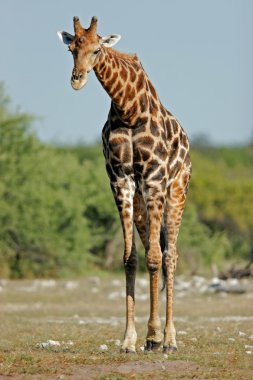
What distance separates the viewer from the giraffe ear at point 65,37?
10.3 meters

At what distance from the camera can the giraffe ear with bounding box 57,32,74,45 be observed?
10320 millimetres

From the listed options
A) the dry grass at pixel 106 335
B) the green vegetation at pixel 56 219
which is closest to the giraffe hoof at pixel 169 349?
the dry grass at pixel 106 335

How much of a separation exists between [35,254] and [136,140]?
20282mm

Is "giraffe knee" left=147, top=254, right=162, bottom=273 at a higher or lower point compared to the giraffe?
lower

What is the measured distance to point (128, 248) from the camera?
10680 mm

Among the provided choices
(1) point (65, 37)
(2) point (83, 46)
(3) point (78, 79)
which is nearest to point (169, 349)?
(3) point (78, 79)

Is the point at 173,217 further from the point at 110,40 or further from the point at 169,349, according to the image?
the point at 110,40

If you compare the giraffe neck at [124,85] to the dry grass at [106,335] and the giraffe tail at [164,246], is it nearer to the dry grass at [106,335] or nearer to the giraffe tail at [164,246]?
the giraffe tail at [164,246]

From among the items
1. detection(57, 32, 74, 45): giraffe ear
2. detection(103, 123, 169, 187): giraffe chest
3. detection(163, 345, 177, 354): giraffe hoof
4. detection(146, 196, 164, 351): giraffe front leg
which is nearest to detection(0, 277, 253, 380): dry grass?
detection(163, 345, 177, 354): giraffe hoof

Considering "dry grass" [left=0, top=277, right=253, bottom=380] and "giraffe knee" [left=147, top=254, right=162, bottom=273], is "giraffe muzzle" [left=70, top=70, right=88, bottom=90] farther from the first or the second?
"dry grass" [left=0, top=277, right=253, bottom=380]

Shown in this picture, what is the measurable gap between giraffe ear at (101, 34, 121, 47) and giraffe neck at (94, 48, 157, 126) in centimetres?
7

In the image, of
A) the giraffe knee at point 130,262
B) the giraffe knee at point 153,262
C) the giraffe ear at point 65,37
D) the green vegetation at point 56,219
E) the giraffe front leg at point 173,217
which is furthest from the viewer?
the green vegetation at point 56,219

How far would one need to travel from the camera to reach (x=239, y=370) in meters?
9.58

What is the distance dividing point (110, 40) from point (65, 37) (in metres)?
0.45
